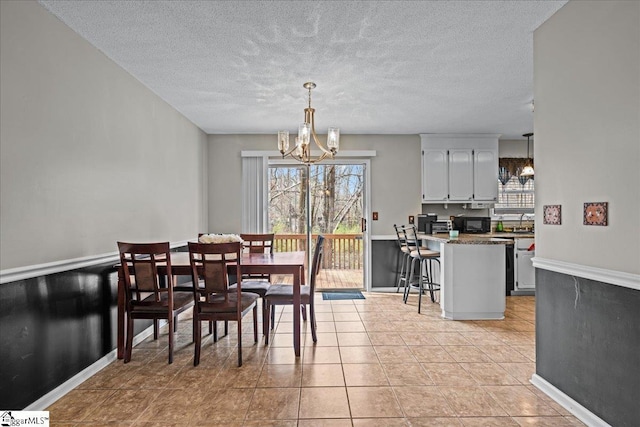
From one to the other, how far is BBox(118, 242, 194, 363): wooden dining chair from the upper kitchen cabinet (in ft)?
13.5

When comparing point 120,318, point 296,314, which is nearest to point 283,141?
point 296,314

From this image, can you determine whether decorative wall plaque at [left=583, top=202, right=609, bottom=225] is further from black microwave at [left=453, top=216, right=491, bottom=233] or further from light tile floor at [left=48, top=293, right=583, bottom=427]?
black microwave at [left=453, top=216, right=491, bottom=233]

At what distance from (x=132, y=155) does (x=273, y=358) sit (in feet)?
7.06

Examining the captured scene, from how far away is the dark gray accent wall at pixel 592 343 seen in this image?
6.29 feet

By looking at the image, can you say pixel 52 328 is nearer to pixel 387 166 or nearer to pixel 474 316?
pixel 474 316

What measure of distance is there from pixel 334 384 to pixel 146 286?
5.10 ft

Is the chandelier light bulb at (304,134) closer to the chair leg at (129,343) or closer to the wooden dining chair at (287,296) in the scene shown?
A: the wooden dining chair at (287,296)

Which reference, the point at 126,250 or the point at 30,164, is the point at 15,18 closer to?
the point at 30,164

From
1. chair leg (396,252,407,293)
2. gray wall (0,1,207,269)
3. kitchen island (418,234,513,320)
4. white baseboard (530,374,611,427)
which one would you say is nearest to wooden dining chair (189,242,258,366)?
gray wall (0,1,207,269)

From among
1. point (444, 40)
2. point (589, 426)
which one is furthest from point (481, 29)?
point (589, 426)

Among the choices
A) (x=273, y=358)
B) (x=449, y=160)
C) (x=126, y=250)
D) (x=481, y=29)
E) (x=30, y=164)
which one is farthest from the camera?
(x=449, y=160)

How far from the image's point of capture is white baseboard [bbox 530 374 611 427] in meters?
2.14

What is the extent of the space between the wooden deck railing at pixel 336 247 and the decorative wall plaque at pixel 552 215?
375cm

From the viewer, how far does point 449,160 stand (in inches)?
240
